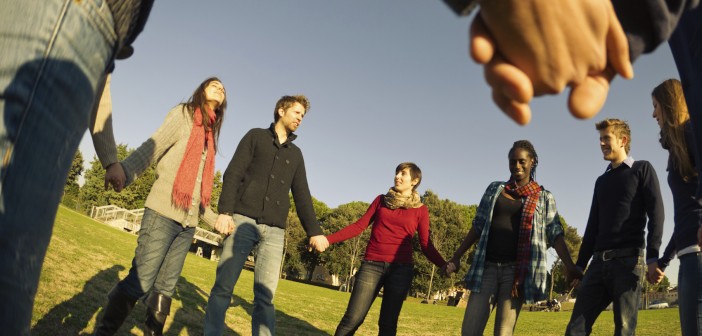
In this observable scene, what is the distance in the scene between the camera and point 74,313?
5559 millimetres

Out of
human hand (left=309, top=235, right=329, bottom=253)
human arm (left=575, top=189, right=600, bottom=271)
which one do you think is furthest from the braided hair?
human hand (left=309, top=235, right=329, bottom=253)

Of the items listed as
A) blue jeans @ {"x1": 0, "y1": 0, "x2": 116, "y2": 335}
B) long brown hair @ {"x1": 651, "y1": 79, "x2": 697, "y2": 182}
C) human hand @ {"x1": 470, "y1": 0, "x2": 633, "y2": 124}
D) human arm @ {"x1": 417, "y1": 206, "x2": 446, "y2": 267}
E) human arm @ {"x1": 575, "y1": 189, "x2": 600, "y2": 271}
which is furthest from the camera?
human arm @ {"x1": 417, "y1": 206, "x2": 446, "y2": 267}

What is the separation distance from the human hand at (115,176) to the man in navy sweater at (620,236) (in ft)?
14.4

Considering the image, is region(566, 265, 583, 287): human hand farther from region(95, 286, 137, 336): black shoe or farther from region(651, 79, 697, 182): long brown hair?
region(95, 286, 137, 336): black shoe

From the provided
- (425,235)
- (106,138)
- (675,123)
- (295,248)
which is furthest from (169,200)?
(295,248)

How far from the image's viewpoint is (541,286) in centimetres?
542

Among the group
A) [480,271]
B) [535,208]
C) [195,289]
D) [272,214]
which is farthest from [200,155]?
[195,289]

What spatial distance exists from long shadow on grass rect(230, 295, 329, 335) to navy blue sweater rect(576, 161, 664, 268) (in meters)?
5.29

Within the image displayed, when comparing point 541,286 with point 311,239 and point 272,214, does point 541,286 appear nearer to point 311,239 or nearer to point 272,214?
point 311,239

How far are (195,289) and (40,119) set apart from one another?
11110mm

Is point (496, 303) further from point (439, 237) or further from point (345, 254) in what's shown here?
point (345, 254)

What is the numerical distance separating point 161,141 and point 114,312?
5.19 ft

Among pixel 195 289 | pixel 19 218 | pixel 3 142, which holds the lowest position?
pixel 195 289

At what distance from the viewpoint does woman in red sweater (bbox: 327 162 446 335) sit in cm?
595
